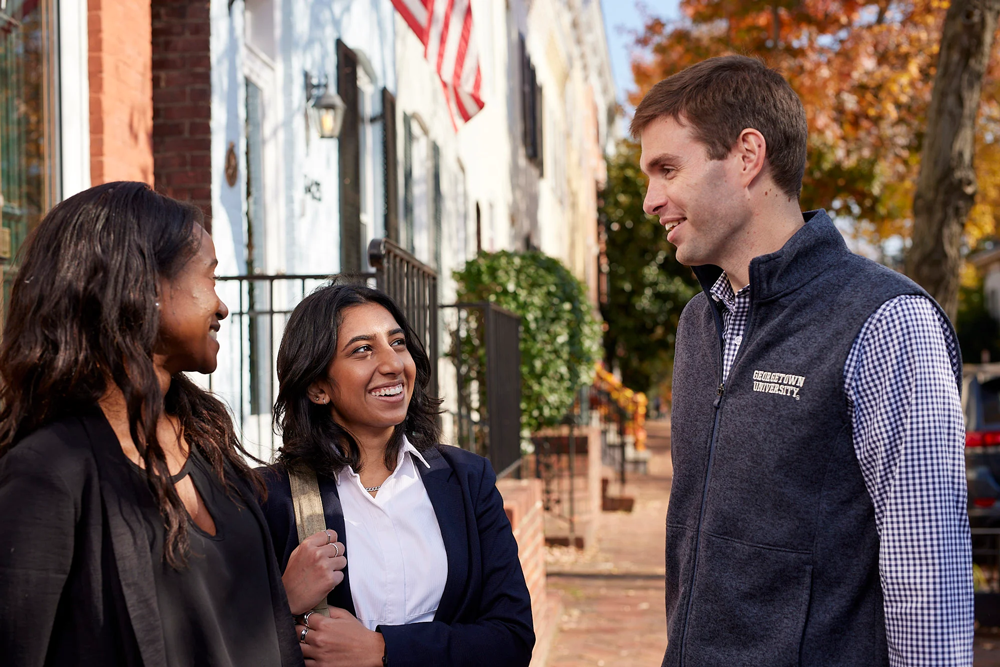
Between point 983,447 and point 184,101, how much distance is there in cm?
625

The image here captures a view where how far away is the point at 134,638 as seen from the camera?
1744 millimetres

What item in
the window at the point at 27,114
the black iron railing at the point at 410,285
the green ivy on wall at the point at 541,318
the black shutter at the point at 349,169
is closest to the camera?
the black iron railing at the point at 410,285

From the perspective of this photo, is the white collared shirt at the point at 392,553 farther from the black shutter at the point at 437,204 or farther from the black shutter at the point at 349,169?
the black shutter at the point at 437,204

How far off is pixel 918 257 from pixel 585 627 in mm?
3791

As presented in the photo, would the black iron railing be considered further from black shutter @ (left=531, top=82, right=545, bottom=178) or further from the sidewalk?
black shutter @ (left=531, top=82, right=545, bottom=178)

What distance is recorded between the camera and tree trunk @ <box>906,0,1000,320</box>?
820 centimetres

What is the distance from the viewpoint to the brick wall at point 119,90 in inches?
197

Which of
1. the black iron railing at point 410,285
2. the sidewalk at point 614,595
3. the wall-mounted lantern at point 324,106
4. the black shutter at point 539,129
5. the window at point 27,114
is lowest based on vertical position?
the sidewalk at point 614,595

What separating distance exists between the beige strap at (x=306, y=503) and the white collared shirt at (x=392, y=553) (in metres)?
0.08

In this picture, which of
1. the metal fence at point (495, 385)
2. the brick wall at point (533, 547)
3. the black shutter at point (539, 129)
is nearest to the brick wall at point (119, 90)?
the metal fence at point (495, 385)

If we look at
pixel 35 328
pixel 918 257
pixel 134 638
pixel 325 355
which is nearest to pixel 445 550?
pixel 325 355

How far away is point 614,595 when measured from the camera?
899cm

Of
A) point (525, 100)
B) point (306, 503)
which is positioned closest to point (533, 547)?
point (306, 503)

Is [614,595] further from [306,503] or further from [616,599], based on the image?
[306,503]
